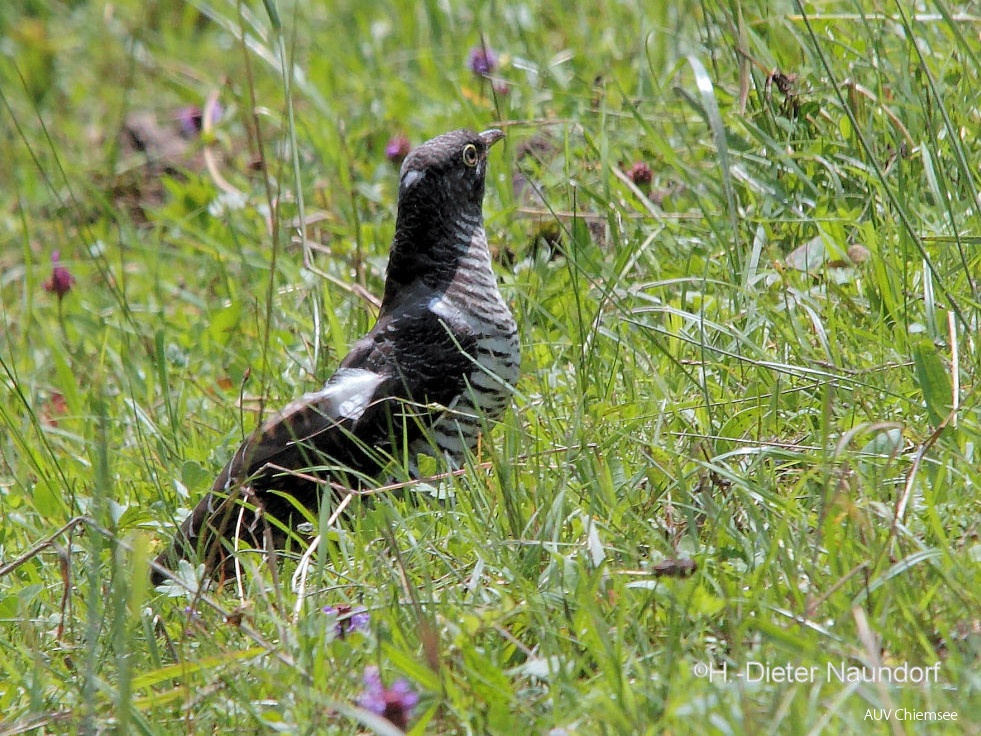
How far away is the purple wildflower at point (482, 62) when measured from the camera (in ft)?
15.6

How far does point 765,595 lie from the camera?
7.43 feet

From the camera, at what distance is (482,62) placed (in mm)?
4902

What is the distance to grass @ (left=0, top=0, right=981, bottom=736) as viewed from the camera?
7.18 feet

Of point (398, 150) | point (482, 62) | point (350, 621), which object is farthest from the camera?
point (482, 62)

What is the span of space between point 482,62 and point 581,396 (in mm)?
2312

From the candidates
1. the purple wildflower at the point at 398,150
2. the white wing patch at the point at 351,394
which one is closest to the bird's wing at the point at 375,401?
the white wing patch at the point at 351,394

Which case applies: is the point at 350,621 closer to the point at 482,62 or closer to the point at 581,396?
the point at 581,396

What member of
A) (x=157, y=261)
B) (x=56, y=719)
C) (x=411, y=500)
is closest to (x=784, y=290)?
(x=411, y=500)

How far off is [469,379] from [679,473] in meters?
0.77

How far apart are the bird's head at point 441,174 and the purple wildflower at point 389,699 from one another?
1.53 m

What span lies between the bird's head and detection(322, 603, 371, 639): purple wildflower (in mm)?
1273

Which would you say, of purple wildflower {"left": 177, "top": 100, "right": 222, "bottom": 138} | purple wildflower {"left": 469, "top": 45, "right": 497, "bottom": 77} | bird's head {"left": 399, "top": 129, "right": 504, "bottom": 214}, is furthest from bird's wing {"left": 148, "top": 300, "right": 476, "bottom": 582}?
purple wildflower {"left": 177, "top": 100, "right": 222, "bottom": 138}

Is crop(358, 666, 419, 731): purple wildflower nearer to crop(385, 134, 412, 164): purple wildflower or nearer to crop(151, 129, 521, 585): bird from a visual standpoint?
crop(151, 129, 521, 585): bird

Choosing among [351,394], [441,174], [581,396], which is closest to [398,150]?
[441,174]
